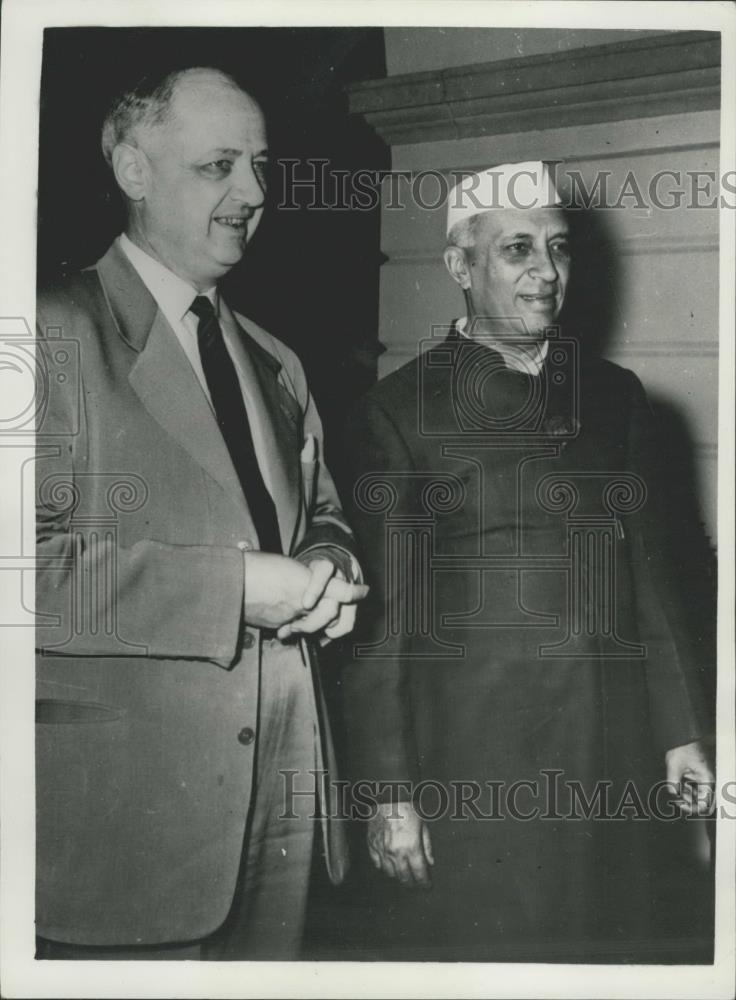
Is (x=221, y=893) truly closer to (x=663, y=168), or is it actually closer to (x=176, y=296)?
(x=176, y=296)

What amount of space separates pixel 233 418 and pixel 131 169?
0.62 m

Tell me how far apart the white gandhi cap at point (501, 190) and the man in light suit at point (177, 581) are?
469 millimetres

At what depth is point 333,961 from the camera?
239cm

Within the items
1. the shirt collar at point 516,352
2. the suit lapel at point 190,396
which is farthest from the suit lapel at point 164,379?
the shirt collar at point 516,352

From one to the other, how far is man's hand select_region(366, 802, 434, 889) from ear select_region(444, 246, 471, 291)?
1247 millimetres

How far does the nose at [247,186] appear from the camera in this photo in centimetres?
233

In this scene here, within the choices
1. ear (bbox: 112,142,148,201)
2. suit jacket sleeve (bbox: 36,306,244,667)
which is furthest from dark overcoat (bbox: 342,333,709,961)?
ear (bbox: 112,142,148,201)

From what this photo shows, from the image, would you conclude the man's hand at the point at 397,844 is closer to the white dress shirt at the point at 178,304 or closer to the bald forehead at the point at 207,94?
the white dress shirt at the point at 178,304

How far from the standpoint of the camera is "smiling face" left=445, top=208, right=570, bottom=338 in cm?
239

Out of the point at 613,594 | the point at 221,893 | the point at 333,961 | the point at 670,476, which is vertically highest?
the point at 670,476

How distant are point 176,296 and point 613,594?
1.24m

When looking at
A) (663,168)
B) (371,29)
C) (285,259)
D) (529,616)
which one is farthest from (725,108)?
(529,616)

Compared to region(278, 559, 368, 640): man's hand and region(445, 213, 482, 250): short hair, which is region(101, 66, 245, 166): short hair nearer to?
region(445, 213, 482, 250): short hair

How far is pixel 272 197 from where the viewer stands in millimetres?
2355
